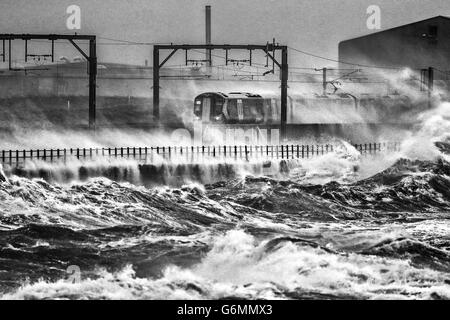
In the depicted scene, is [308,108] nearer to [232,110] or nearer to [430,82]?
[430,82]

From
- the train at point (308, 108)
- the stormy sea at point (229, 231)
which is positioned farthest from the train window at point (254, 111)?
the stormy sea at point (229, 231)

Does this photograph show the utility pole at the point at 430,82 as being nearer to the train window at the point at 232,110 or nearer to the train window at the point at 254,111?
the train window at the point at 254,111

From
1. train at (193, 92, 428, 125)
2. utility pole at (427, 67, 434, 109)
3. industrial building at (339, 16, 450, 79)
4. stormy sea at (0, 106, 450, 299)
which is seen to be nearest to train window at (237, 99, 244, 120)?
train at (193, 92, 428, 125)

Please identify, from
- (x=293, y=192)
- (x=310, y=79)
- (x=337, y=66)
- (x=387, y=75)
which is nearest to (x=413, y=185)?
(x=293, y=192)

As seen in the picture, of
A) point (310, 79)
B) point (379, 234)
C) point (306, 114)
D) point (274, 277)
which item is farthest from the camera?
point (310, 79)
